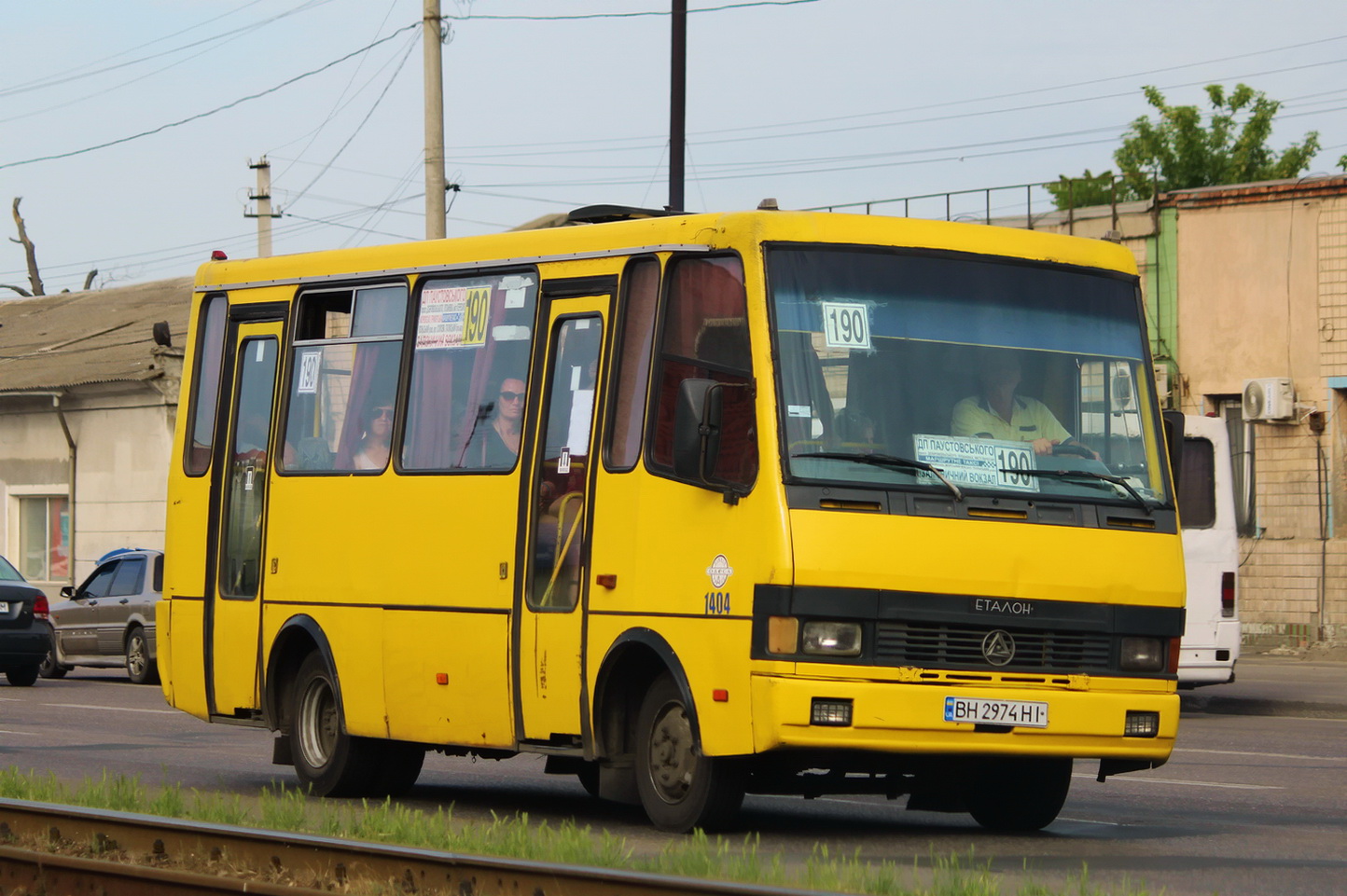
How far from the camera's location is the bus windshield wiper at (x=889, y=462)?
9.45 metres

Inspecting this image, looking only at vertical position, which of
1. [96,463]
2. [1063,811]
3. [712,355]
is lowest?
[1063,811]

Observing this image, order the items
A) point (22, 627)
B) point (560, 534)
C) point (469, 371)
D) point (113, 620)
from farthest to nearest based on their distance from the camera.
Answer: point (113, 620)
point (22, 627)
point (469, 371)
point (560, 534)

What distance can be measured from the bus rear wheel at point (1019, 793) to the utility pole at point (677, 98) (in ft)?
39.2

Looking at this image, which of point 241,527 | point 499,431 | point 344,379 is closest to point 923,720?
point 499,431

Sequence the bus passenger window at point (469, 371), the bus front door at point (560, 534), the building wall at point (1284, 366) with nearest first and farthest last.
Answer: the bus front door at point (560, 534) < the bus passenger window at point (469, 371) < the building wall at point (1284, 366)

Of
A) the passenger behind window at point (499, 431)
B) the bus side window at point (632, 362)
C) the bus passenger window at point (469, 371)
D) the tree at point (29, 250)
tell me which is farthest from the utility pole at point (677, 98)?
the tree at point (29, 250)

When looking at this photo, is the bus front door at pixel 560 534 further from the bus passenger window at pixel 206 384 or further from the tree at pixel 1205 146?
the tree at pixel 1205 146

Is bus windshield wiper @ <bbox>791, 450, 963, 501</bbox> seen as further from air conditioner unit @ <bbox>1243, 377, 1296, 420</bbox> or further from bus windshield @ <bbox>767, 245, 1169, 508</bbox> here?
air conditioner unit @ <bbox>1243, 377, 1296, 420</bbox>

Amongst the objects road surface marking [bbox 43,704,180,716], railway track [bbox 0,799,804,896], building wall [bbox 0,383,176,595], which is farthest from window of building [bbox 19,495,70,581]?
railway track [bbox 0,799,804,896]

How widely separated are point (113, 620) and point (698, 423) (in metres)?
19.7

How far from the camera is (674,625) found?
9.84m

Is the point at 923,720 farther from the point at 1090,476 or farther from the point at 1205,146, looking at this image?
the point at 1205,146

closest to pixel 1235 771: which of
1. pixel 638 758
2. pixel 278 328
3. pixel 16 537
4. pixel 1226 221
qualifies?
pixel 638 758

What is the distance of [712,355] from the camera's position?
32.8 feet
